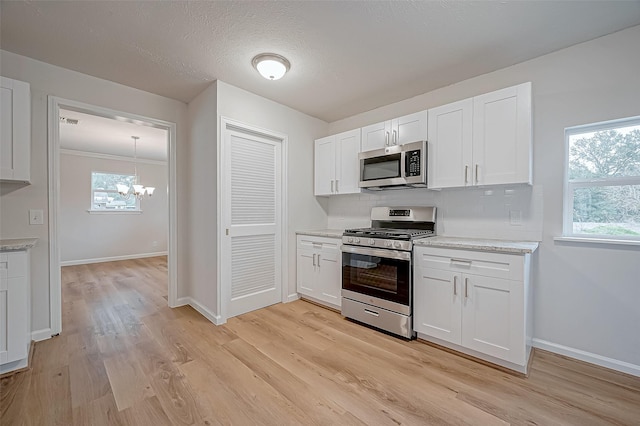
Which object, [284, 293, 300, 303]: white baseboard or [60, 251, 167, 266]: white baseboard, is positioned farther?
[60, 251, 167, 266]: white baseboard

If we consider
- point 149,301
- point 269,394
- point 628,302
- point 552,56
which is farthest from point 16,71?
point 628,302

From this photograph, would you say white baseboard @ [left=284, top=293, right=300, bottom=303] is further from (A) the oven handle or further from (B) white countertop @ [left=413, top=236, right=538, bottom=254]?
(B) white countertop @ [left=413, top=236, right=538, bottom=254]

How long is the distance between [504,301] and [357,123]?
2804 mm

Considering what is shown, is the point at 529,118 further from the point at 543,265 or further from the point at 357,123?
the point at 357,123

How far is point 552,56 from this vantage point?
2.36m

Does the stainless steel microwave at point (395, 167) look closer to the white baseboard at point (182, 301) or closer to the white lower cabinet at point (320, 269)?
the white lower cabinet at point (320, 269)

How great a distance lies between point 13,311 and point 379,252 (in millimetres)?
2937

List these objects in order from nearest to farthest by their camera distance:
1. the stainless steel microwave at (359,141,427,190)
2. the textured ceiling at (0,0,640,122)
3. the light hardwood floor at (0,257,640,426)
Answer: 1. the light hardwood floor at (0,257,640,426)
2. the textured ceiling at (0,0,640,122)
3. the stainless steel microwave at (359,141,427,190)

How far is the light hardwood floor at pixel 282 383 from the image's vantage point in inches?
63.1

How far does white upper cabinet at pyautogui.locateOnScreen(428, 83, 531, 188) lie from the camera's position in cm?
225

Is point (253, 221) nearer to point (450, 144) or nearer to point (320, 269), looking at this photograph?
point (320, 269)

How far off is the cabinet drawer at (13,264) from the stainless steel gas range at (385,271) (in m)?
2.68

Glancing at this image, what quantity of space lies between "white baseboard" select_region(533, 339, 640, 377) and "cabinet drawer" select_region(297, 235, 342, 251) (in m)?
2.05

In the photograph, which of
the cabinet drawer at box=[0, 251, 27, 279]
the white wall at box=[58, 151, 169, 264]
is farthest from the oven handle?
the white wall at box=[58, 151, 169, 264]
